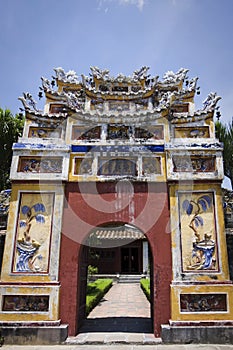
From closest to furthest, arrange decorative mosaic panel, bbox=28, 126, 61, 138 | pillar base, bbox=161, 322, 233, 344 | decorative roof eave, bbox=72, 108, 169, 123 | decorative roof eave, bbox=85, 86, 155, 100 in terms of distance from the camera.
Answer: pillar base, bbox=161, 322, 233, 344 < decorative roof eave, bbox=72, 108, 169, 123 < decorative mosaic panel, bbox=28, 126, 61, 138 < decorative roof eave, bbox=85, 86, 155, 100

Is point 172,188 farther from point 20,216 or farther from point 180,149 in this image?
point 20,216

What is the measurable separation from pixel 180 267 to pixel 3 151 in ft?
38.6

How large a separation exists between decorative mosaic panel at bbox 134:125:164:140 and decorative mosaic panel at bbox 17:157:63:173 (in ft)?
7.85

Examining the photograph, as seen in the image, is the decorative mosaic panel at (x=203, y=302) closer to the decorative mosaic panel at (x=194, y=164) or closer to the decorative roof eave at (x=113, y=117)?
the decorative mosaic panel at (x=194, y=164)

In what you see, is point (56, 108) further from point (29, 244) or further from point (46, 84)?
point (29, 244)

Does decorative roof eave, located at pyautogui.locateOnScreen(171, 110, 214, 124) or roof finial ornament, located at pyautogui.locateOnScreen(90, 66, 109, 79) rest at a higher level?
roof finial ornament, located at pyautogui.locateOnScreen(90, 66, 109, 79)

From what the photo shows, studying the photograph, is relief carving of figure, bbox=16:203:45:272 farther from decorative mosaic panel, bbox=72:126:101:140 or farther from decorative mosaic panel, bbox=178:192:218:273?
decorative mosaic panel, bbox=178:192:218:273

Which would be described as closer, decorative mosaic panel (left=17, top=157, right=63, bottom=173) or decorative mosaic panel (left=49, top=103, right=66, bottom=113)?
decorative mosaic panel (left=17, top=157, right=63, bottom=173)

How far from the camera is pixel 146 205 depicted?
766 centimetres

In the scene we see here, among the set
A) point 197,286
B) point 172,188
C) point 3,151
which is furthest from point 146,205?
point 3,151

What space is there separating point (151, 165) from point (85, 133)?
2.20m

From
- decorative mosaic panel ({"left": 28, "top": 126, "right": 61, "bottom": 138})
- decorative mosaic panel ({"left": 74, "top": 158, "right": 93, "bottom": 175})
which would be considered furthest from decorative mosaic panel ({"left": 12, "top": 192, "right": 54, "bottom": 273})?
decorative mosaic panel ({"left": 28, "top": 126, "right": 61, "bottom": 138})

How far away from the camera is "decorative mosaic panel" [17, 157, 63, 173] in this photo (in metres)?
8.00

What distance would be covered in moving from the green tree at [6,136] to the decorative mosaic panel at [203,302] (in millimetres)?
11652
